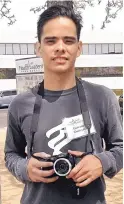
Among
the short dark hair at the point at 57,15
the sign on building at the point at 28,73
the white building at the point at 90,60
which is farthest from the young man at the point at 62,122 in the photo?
the white building at the point at 90,60

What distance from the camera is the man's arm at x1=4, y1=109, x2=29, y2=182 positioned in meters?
1.63

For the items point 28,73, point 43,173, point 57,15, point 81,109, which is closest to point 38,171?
point 43,173

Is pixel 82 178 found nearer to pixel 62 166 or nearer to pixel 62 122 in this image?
pixel 62 166

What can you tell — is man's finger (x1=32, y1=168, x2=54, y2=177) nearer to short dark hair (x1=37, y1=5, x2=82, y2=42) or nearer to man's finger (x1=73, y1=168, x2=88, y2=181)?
man's finger (x1=73, y1=168, x2=88, y2=181)

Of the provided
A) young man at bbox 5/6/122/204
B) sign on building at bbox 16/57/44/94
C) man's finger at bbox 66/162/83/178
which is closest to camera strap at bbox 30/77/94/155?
young man at bbox 5/6/122/204

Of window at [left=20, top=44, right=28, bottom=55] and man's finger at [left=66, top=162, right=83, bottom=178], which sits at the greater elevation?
man's finger at [left=66, top=162, right=83, bottom=178]

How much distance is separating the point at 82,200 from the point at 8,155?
37cm

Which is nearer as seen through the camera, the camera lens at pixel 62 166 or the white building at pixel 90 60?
the camera lens at pixel 62 166

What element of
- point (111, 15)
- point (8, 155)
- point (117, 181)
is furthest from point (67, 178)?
point (111, 15)

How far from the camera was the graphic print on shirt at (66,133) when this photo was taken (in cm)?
155

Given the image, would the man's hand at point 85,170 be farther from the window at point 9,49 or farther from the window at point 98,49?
the window at point 98,49

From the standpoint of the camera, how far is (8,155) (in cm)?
168

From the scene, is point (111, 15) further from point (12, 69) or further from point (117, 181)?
point (12, 69)

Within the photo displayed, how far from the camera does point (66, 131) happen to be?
1.55 metres
